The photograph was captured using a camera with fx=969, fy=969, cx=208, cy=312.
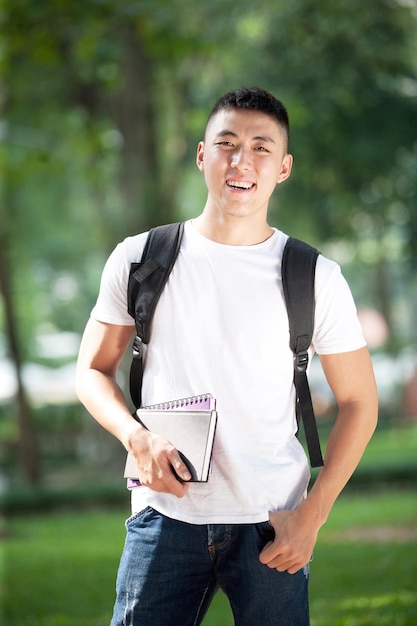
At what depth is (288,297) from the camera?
1.75m

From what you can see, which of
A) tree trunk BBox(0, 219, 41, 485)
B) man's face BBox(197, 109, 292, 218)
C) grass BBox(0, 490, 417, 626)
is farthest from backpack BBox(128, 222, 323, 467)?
tree trunk BBox(0, 219, 41, 485)

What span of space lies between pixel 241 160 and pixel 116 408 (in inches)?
20.0

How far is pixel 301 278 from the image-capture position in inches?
68.9

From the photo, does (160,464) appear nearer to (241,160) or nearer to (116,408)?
(116,408)

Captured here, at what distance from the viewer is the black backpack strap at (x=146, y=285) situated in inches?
69.9

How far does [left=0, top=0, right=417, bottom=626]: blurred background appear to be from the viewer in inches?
387

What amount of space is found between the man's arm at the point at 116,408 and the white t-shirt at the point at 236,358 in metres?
0.05

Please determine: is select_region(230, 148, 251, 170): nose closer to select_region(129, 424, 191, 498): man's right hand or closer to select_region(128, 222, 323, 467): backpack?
select_region(128, 222, 323, 467): backpack

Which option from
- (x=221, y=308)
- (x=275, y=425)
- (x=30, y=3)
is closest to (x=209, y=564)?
(x=275, y=425)

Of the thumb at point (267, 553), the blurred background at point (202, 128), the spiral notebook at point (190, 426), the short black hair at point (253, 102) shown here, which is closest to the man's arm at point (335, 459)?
the thumb at point (267, 553)

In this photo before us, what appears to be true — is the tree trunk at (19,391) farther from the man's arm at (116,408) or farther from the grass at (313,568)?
the man's arm at (116,408)

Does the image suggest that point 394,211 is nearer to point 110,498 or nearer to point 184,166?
point 184,166

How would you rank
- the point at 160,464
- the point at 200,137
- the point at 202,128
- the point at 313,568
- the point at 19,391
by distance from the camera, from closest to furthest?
the point at 160,464
the point at 313,568
the point at 202,128
the point at 200,137
the point at 19,391

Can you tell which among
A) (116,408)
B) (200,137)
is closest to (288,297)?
(116,408)
